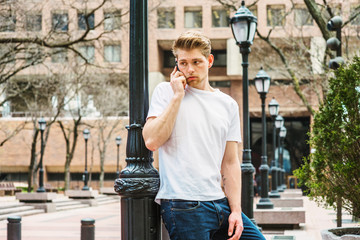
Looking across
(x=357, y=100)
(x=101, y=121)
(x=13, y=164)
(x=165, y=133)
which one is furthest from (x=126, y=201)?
(x=13, y=164)

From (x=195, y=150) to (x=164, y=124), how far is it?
228 millimetres

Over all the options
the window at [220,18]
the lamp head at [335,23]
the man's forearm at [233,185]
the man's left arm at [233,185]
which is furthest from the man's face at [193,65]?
the window at [220,18]

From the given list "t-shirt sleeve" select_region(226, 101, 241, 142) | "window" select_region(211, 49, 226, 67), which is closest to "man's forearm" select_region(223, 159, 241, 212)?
"t-shirt sleeve" select_region(226, 101, 241, 142)

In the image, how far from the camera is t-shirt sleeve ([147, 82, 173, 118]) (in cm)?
325

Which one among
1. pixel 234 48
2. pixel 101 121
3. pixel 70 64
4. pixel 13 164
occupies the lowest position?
pixel 13 164

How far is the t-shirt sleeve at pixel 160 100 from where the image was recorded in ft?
10.7

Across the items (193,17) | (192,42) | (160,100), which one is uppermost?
(193,17)

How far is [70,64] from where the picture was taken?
35344 millimetres

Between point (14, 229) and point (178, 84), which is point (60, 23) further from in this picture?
point (178, 84)

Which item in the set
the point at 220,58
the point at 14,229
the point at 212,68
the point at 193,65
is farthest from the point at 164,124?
the point at 220,58

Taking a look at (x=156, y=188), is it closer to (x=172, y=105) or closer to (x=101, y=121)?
(x=172, y=105)

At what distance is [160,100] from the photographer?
329cm

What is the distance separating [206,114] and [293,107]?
50196mm

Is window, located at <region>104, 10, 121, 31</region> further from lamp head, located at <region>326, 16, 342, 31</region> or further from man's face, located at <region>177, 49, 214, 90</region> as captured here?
man's face, located at <region>177, 49, 214, 90</region>
